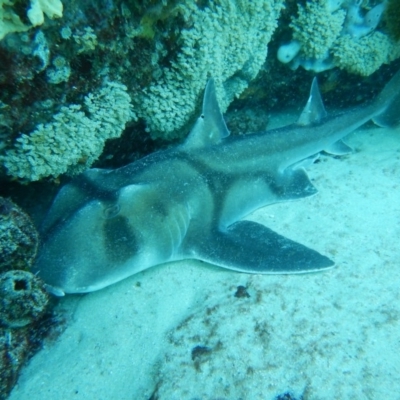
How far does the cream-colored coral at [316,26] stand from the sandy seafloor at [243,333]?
2.99m

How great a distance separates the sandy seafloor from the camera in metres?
2.39

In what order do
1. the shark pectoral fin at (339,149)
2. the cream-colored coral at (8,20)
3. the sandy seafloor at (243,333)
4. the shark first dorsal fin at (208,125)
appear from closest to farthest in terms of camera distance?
the cream-colored coral at (8,20) < the sandy seafloor at (243,333) < the shark first dorsal fin at (208,125) < the shark pectoral fin at (339,149)

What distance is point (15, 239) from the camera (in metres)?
2.76

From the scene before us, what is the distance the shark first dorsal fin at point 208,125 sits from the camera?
4.03m

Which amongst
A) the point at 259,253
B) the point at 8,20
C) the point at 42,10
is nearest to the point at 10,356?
the point at 259,253

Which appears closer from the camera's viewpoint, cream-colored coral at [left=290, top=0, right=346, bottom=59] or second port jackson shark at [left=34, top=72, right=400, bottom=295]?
second port jackson shark at [left=34, top=72, right=400, bottom=295]

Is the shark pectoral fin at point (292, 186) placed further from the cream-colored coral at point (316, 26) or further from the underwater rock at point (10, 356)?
the underwater rock at point (10, 356)

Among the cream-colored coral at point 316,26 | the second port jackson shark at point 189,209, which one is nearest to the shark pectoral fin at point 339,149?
the second port jackson shark at point 189,209

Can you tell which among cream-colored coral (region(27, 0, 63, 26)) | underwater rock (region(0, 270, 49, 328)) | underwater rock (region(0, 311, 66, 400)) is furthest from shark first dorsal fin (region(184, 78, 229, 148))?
underwater rock (region(0, 311, 66, 400))

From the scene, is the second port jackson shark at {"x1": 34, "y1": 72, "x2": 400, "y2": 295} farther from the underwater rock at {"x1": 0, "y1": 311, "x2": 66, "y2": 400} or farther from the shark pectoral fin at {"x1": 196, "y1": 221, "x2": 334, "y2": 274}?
the underwater rock at {"x1": 0, "y1": 311, "x2": 66, "y2": 400}

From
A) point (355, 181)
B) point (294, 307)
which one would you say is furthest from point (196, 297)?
point (355, 181)

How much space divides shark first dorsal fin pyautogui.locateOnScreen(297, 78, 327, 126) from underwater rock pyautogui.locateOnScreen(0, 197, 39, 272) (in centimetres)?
387

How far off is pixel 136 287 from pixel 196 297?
0.65 metres

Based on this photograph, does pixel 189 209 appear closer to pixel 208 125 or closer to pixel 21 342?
pixel 208 125
